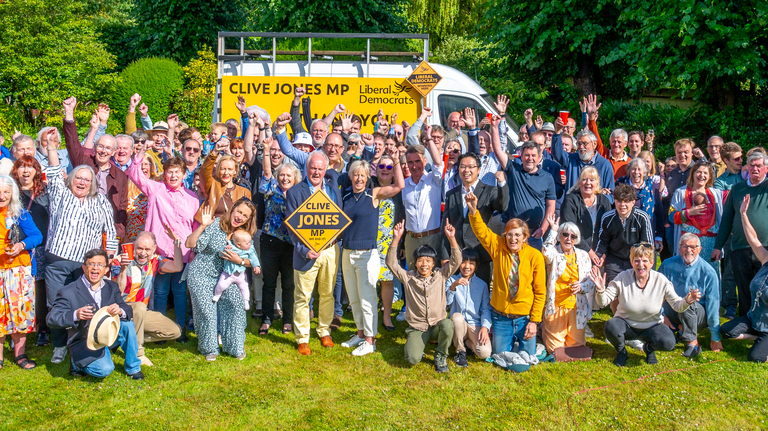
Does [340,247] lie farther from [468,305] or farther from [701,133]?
[701,133]

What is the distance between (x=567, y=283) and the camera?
21.0 ft

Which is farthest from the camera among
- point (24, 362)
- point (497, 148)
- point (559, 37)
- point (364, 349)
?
point (559, 37)

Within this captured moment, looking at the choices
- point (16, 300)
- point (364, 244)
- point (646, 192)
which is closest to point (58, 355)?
point (16, 300)

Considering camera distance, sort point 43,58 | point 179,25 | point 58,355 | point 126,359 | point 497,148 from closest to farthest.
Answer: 1. point 126,359
2. point 58,355
3. point 497,148
4. point 43,58
5. point 179,25

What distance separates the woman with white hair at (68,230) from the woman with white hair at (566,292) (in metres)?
4.42

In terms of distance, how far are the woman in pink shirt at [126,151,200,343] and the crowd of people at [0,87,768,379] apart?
1cm

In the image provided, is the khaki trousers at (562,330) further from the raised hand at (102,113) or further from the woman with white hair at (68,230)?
the raised hand at (102,113)

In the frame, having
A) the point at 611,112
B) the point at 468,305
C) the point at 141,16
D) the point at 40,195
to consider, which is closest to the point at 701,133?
the point at 611,112

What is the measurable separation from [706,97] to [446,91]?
24.9 feet

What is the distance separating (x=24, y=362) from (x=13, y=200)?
1.52 metres

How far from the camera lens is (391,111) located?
37.3ft

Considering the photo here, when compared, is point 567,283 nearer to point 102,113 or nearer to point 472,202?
point 472,202

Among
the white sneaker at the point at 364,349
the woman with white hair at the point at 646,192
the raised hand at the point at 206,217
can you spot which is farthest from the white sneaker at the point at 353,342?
the woman with white hair at the point at 646,192

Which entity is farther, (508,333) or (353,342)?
(353,342)
